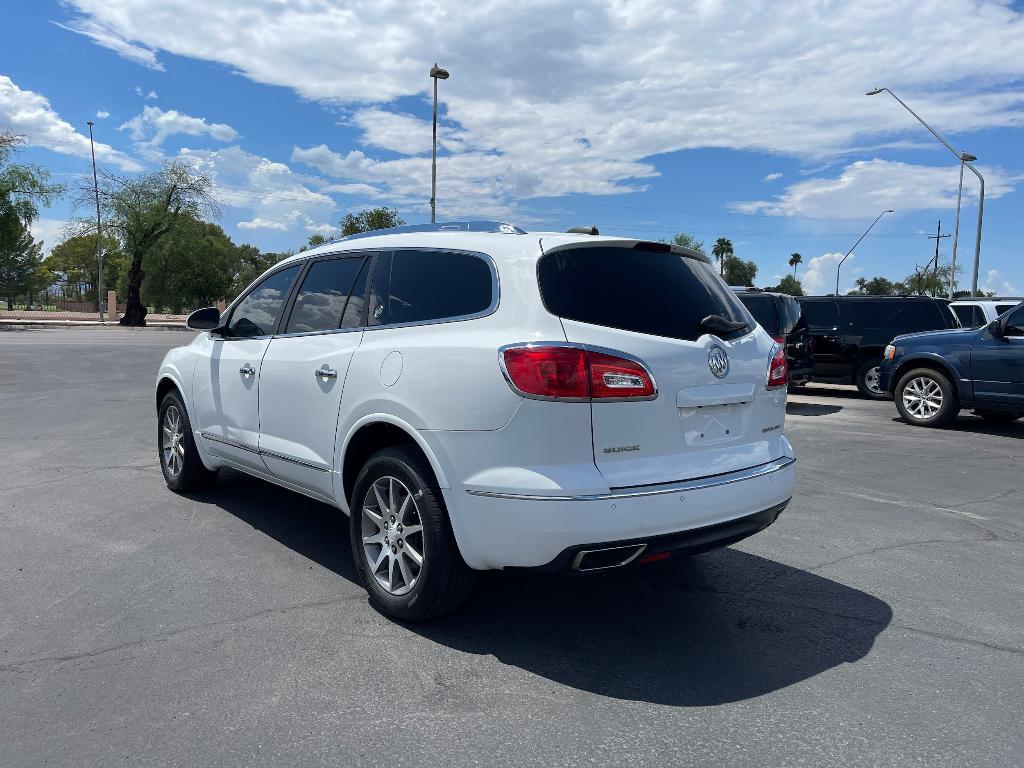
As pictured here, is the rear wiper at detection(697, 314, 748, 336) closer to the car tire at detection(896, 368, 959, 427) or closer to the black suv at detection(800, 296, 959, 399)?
the car tire at detection(896, 368, 959, 427)

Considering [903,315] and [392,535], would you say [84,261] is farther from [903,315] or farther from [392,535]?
[392,535]

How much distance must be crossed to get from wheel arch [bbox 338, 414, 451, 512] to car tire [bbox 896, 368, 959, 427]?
9.25 metres

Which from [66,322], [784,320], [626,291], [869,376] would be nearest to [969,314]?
[869,376]

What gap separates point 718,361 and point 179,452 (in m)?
4.37

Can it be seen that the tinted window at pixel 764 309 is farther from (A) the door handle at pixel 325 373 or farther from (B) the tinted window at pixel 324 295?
(A) the door handle at pixel 325 373

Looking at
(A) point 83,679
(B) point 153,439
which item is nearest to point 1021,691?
A: (A) point 83,679

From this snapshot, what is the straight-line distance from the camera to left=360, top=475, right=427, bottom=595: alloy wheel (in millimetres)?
3684

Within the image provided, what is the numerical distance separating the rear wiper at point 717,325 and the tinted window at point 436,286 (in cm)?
98

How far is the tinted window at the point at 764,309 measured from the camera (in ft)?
41.3

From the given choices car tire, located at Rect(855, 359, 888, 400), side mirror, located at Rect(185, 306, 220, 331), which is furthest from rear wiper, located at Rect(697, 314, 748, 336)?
car tire, located at Rect(855, 359, 888, 400)

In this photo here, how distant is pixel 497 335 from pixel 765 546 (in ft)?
8.92

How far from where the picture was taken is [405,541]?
3715 millimetres

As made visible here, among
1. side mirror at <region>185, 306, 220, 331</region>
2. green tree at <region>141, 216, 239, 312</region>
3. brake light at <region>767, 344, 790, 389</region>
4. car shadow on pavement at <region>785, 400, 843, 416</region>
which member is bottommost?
car shadow on pavement at <region>785, 400, 843, 416</region>

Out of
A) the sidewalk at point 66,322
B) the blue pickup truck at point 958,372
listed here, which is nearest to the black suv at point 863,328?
the blue pickup truck at point 958,372
